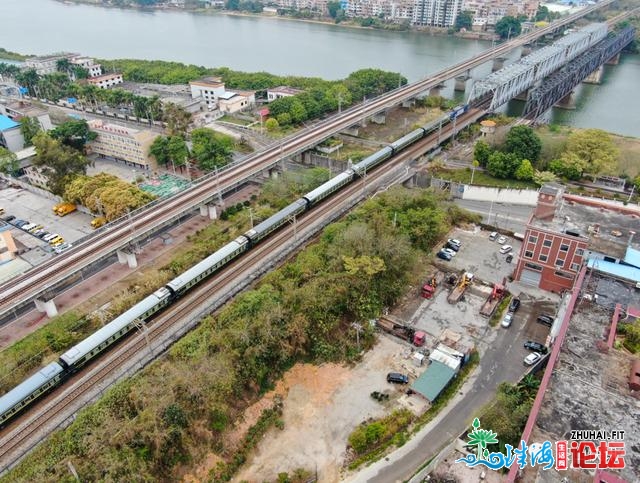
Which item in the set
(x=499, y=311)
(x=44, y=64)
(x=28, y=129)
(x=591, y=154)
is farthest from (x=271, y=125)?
(x=44, y=64)

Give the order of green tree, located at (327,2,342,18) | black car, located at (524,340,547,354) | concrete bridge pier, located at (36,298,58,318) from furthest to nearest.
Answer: green tree, located at (327,2,342,18) → concrete bridge pier, located at (36,298,58,318) → black car, located at (524,340,547,354)

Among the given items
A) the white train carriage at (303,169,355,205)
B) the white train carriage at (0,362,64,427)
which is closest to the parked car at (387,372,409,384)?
the white train carriage at (0,362,64,427)

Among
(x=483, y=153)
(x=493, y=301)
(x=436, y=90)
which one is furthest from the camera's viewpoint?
(x=436, y=90)

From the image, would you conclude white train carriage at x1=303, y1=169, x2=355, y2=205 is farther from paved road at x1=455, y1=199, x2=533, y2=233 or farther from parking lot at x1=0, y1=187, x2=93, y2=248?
parking lot at x1=0, y1=187, x2=93, y2=248

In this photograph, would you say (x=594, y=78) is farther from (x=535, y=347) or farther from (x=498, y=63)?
(x=535, y=347)

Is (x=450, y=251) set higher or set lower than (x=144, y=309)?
lower

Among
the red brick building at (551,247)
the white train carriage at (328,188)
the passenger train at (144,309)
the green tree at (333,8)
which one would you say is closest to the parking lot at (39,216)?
the passenger train at (144,309)

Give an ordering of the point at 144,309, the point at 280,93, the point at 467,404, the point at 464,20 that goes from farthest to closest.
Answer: the point at 464,20 < the point at 280,93 < the point at 144,309 < the point at 467,404

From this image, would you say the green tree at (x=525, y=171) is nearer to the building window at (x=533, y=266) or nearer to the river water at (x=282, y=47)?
the building window at (x=533, y=266)
